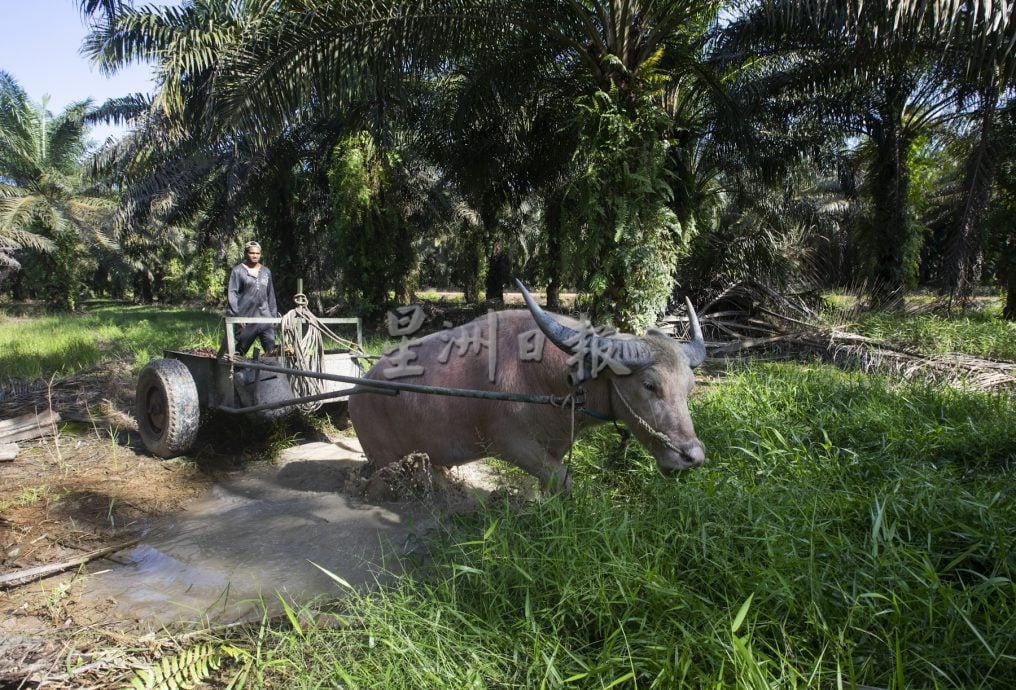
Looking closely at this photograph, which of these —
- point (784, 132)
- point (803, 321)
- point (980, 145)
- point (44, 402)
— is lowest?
point (44, 402)

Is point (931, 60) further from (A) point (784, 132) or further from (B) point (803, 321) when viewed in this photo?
(B) point (803, 321)

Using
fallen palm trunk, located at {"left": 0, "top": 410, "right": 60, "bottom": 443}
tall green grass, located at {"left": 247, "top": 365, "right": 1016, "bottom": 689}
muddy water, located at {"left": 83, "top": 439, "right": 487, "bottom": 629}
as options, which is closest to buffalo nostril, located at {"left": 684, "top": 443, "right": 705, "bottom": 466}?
tall green grass, located at {"left": 247, "top": 365, "right": 1016, "bottom": 689}

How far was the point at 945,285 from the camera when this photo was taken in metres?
8.75

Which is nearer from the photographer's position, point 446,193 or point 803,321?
point 803,321

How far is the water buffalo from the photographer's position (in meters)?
2.84

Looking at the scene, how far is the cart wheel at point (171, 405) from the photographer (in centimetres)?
463

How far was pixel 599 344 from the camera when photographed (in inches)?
116

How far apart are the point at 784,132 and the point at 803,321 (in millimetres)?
4428

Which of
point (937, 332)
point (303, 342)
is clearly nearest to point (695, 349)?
point (303, 342)

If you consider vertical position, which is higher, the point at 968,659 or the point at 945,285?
the point at 945,285

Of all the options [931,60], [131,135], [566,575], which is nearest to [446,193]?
[131,135]

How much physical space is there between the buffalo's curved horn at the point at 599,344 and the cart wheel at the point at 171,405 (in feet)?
10.5

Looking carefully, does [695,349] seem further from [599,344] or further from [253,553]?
[253,553]

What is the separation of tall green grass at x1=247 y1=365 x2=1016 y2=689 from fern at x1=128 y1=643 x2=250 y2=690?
125 mm
